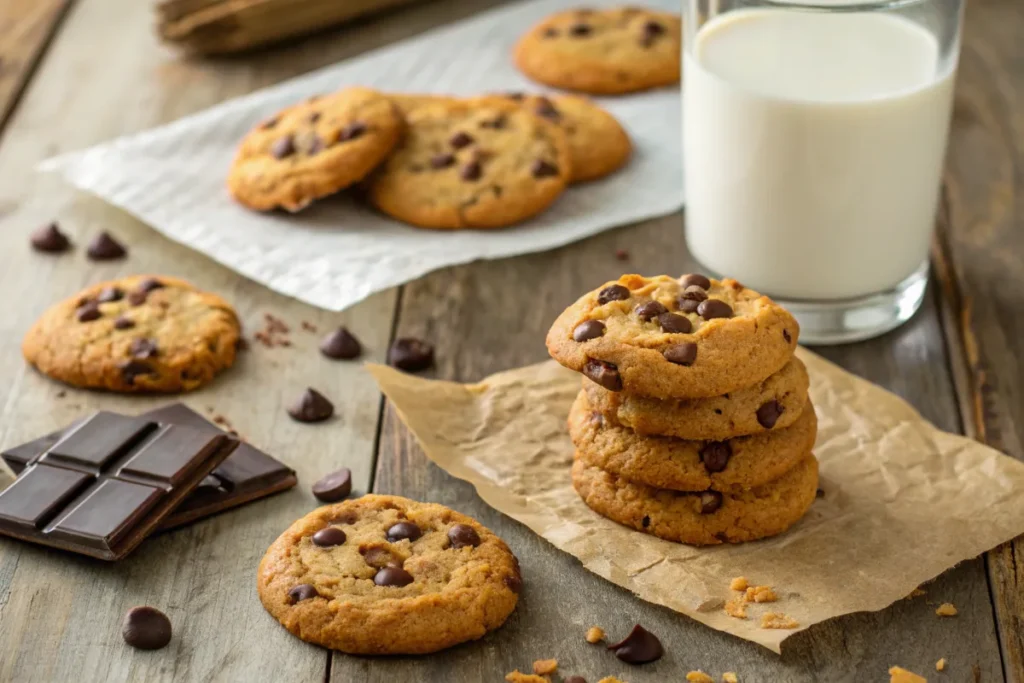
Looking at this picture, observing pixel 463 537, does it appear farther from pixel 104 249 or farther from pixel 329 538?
pixel 104 249

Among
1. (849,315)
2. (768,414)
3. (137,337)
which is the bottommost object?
(849,315)

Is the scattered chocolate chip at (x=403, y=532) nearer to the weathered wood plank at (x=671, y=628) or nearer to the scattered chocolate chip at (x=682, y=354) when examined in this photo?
the weathered wood plank at (x=671, y=628)

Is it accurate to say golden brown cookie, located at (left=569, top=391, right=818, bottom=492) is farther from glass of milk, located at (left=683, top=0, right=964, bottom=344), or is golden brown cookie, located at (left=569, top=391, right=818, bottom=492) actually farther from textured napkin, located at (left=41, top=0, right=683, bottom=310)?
textured napkin, located at (left=41, top=0, right=683, bottom=310)

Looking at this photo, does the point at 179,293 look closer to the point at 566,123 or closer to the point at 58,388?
the point at 58,388

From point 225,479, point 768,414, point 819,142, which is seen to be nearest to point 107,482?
point 225,479

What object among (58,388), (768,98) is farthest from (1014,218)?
(58,388)
